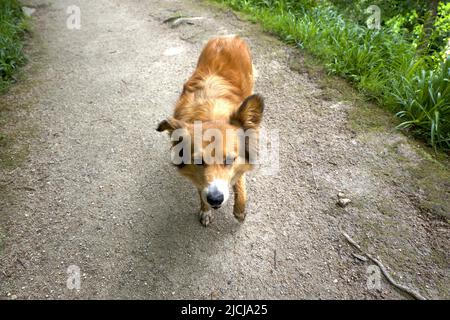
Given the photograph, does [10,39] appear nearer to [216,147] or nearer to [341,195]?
[216,147]

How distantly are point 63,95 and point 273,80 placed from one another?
3304mm

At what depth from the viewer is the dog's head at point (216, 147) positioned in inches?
96.3

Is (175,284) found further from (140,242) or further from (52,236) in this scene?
(52,236)

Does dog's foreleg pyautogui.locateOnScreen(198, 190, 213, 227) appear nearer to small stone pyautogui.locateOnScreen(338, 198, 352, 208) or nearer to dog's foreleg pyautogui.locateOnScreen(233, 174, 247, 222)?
dog's foreleg pyautogui.locateOnScreen(233, 174, 247, 222)

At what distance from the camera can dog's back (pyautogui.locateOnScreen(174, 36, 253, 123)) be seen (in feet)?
9.20

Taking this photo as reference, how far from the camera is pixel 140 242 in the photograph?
10.0 ft

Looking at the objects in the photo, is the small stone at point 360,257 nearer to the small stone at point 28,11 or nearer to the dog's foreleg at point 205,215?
the dog's foreleg at point 205,215

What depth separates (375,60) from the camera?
477 centimetres

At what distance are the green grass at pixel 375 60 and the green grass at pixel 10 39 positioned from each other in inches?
175

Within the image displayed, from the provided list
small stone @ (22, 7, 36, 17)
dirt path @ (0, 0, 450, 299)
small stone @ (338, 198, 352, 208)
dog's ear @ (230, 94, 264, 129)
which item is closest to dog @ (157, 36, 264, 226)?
dog's ear @ (230, 94, 264, 129)

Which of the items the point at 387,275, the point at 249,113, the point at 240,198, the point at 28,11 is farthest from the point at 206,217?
the point at 28,11

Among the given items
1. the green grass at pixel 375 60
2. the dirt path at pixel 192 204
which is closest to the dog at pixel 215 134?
the dirt path at pixel 192 204
